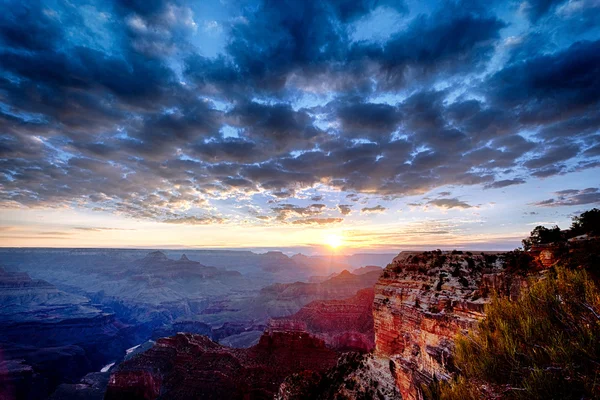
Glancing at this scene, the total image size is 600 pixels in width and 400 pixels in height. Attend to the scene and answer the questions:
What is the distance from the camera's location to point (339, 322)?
65.8m

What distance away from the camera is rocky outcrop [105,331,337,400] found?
34969mm

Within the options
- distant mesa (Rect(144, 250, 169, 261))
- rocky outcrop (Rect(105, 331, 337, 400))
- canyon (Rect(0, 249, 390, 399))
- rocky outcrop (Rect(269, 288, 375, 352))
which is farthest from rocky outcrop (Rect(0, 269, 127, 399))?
distant mesa (Rect(144, 250, 169, 261))

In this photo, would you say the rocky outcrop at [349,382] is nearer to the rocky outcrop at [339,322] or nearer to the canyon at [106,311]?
the canyon at [106,311]

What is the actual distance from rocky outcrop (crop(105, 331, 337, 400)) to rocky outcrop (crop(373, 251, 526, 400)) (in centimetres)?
1989

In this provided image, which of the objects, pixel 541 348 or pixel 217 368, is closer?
pixel 541 348

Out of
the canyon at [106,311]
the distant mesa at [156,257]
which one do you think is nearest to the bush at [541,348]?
the canyon at [106,311]

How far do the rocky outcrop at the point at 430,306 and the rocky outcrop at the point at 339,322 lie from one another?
39745mm

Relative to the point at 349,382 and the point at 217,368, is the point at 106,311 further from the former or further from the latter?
the point at 349,382

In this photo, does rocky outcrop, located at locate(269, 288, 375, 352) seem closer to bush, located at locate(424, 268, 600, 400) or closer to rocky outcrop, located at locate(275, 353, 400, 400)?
rocky outcrop, located at locate(275, 353, 400, 400)

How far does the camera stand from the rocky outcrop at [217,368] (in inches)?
1377

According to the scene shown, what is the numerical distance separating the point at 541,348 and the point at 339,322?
6534cm

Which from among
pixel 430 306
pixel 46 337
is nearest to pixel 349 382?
pixel 430 306

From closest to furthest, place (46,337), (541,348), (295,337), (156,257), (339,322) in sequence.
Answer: (541,348) → (295,337) → (339,322) → (46,337) → (156,257)

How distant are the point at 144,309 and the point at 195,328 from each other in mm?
45381
